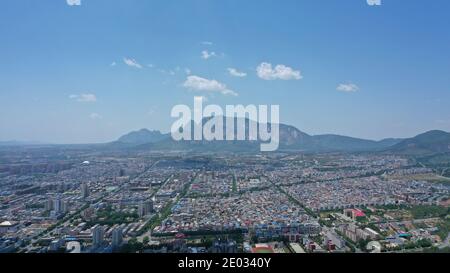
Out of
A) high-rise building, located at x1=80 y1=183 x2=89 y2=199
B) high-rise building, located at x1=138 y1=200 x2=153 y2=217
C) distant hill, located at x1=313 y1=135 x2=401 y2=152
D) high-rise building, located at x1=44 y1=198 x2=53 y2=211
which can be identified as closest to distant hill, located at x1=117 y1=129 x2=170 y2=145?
distant hill, located at x1=313 y1=135 x2=401 y2=152

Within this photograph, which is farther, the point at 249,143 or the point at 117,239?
the point at 249,143

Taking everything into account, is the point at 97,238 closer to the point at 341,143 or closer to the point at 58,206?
the point at 58,206

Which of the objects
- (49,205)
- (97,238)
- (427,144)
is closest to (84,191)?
(49,205)
